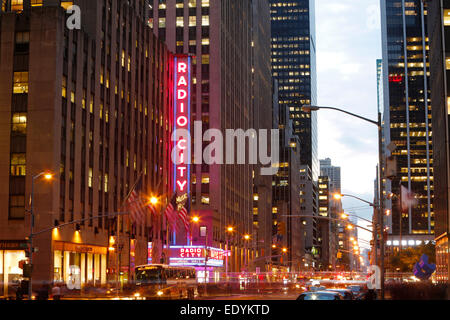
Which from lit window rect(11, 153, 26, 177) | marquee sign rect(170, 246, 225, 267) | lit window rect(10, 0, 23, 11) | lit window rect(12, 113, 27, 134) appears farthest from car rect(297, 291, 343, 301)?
marquee sign rect(170, 246, 225, 267)

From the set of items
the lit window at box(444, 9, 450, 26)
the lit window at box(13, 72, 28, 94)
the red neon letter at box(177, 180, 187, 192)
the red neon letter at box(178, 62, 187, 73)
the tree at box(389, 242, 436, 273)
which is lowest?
the tree at box(389, 242, 436, 273)

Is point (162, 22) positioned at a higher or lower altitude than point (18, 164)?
higher

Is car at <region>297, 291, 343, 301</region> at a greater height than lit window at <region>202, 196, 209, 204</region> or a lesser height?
lesser

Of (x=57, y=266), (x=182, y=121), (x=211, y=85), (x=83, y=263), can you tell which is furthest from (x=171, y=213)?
(x=211, y=85)

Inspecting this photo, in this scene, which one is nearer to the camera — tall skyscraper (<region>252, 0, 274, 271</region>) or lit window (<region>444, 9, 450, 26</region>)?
lit window (<region>444, 9, 450, 26</region>)

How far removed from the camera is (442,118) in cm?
7062

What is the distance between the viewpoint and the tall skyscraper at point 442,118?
67875 millimetres

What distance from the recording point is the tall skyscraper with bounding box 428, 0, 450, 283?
67875 millimetres

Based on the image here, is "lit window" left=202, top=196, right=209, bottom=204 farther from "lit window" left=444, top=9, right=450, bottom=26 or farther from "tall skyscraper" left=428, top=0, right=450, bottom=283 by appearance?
"lit window" left=444, top=9, right=450, bottom=26

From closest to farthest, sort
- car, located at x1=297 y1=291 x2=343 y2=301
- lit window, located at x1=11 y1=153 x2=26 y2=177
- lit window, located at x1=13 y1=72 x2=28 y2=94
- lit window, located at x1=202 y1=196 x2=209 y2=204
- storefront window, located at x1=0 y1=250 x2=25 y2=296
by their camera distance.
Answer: car, located at x1=297 y1=291 x2=343 y2=301
storefront window, located at x1=0 y1=250 x2=25 y2=296
lit window, located at x1=11 y1=153 x2=26 y2=177
lit window, located at x1=13 y1=72 x2=28 y2=94
lit window, located at x1=202 y1=196 x2=209 y2=204

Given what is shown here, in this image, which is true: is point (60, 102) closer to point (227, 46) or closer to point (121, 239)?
point (121, 239)

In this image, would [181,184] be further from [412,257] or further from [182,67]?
[412,257]

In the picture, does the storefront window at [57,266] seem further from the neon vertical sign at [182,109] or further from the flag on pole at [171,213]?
the neon vertical sign at [182,109]

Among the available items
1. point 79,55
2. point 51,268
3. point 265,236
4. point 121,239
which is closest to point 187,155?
point 121,239
